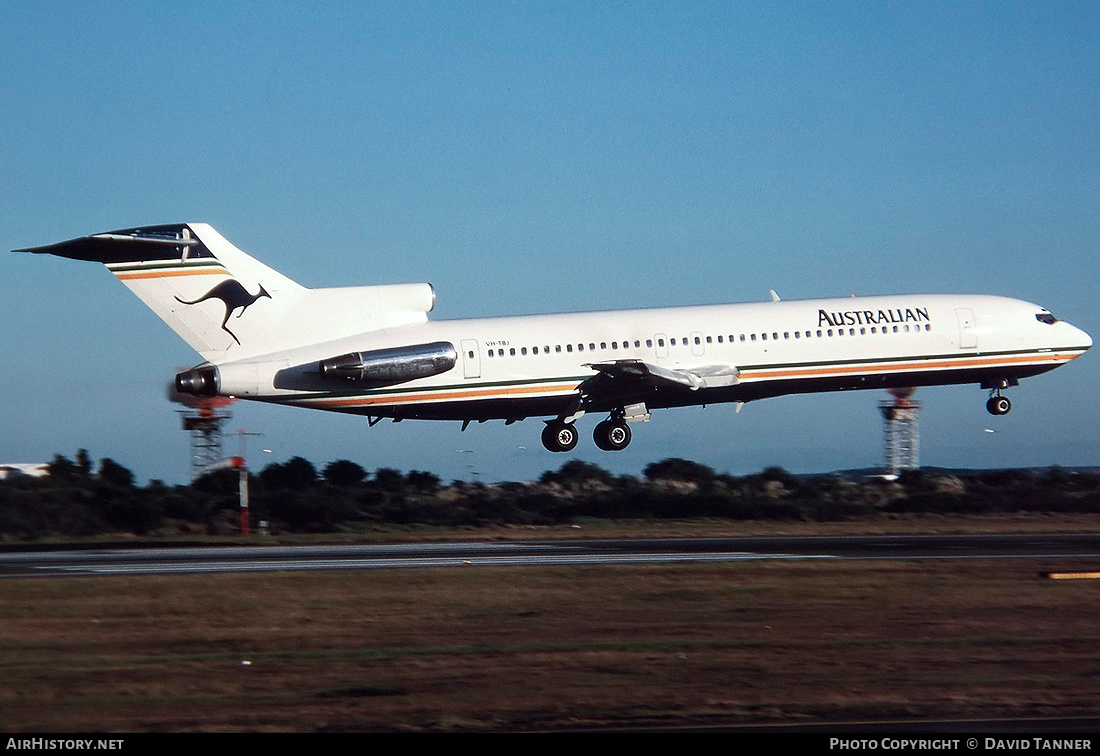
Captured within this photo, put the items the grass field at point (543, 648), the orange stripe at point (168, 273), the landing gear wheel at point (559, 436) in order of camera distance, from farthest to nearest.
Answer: the landing gear wheel at point (559, 436) → the orange stripe at point (168, 273) → the grass field at point (543, 648)

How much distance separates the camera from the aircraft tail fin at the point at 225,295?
35.3 meters

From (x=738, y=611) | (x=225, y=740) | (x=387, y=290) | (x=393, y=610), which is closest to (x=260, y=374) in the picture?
(x=387, y=290)

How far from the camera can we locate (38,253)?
32531mm

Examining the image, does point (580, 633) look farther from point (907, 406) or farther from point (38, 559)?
point (907, 406)

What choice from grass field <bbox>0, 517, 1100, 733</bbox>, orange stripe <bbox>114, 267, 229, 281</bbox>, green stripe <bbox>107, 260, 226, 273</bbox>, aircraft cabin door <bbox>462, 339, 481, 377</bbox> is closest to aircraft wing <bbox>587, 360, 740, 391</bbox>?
aircraft cabin door <bbox>462, 339, 481, 377</bbox>

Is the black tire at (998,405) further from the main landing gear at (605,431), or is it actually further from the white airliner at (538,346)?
the main landing gear at (605,431)

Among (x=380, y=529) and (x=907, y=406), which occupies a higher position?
(x=907, y=406)

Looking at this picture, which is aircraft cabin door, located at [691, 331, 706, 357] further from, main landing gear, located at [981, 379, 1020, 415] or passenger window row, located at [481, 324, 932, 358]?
main landing gear, located at [981, 379, 1020, 415]

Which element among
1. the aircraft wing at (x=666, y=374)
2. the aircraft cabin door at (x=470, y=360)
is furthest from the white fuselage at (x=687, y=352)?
the aircraft wing at (x=666, y=374)

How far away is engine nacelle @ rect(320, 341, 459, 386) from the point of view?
36.5m

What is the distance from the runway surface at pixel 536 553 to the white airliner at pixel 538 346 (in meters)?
5.59

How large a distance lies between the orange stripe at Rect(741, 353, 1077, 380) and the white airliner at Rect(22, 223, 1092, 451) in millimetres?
58

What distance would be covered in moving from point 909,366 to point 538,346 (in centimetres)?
1206

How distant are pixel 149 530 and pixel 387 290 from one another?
11642 millimetres
